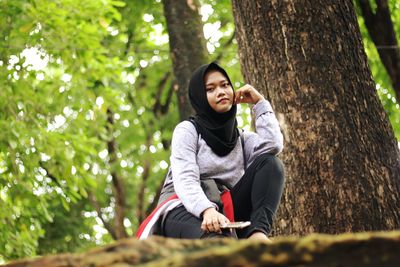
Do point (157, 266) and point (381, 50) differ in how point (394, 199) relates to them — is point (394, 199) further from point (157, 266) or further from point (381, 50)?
point (381, 50)

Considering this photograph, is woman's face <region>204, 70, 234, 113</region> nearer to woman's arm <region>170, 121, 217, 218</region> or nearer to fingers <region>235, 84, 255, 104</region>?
fingers <region>235, 84, 255, 104</region>

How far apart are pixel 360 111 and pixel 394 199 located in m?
0.57

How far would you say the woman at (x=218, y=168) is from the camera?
13.9ft

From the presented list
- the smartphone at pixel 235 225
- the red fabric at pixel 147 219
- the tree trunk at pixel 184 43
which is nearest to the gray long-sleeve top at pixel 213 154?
the red fabric at pixel 147 219

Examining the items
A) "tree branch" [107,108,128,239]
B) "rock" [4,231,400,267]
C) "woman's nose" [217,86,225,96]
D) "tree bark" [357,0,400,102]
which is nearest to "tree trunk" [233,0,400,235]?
"woman's nose" [217,86,225,96]

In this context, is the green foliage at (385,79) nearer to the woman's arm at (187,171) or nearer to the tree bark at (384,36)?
the tree bark at (384,36)

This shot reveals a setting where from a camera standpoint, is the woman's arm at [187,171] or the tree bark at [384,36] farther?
the tree bark at [384,36]

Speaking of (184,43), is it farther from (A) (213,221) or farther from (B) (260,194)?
(A) (213,221)

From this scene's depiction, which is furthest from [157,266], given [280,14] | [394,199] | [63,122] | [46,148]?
[63,122]

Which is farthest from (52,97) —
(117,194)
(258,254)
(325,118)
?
(258,254)

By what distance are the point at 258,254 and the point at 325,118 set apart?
12.2ft

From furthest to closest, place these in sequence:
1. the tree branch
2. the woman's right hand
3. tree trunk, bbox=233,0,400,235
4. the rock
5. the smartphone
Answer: the tree branch
tree trunk, bbox=233,0,400,235
the woman's right hand
the smartphone
the rock

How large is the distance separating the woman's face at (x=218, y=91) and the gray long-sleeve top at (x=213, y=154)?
0.18m

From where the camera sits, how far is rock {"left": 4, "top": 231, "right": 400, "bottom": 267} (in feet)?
4.74
